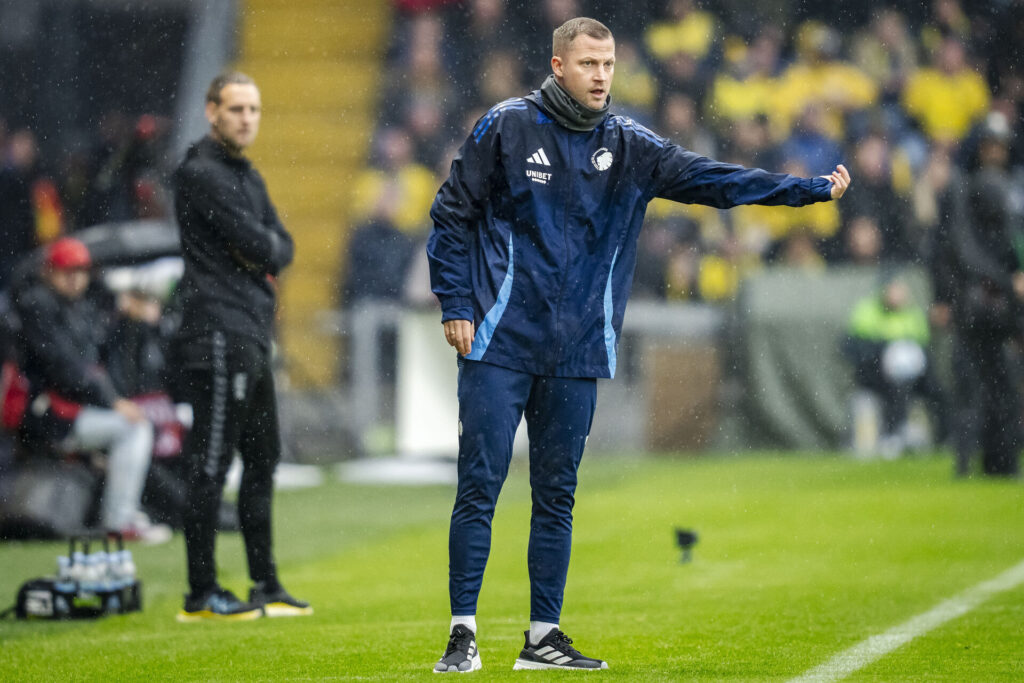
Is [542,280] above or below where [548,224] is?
below

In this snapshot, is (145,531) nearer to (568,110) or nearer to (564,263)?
(564,263)

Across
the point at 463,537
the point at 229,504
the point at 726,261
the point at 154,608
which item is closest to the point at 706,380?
the point at 726,261

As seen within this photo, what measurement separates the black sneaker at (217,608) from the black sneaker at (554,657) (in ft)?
5.89

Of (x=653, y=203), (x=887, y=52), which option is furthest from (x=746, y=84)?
(x=653, y=203)

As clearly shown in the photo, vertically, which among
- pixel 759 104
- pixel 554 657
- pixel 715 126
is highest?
pixel 759 104

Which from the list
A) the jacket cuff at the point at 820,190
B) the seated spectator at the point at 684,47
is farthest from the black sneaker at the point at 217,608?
the seated spectator at the point at 684,47

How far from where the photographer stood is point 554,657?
16.9 ft

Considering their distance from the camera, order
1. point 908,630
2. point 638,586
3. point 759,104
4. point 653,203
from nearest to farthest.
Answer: point 908,630 < point 638,586 < point 653,203 < point 759,104

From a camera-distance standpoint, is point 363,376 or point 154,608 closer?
point 154,608

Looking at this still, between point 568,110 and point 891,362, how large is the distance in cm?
977

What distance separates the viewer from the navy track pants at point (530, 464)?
5133 millimetres

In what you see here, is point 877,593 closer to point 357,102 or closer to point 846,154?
point 846,154

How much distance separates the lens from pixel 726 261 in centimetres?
1586

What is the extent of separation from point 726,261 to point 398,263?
3068 mm
